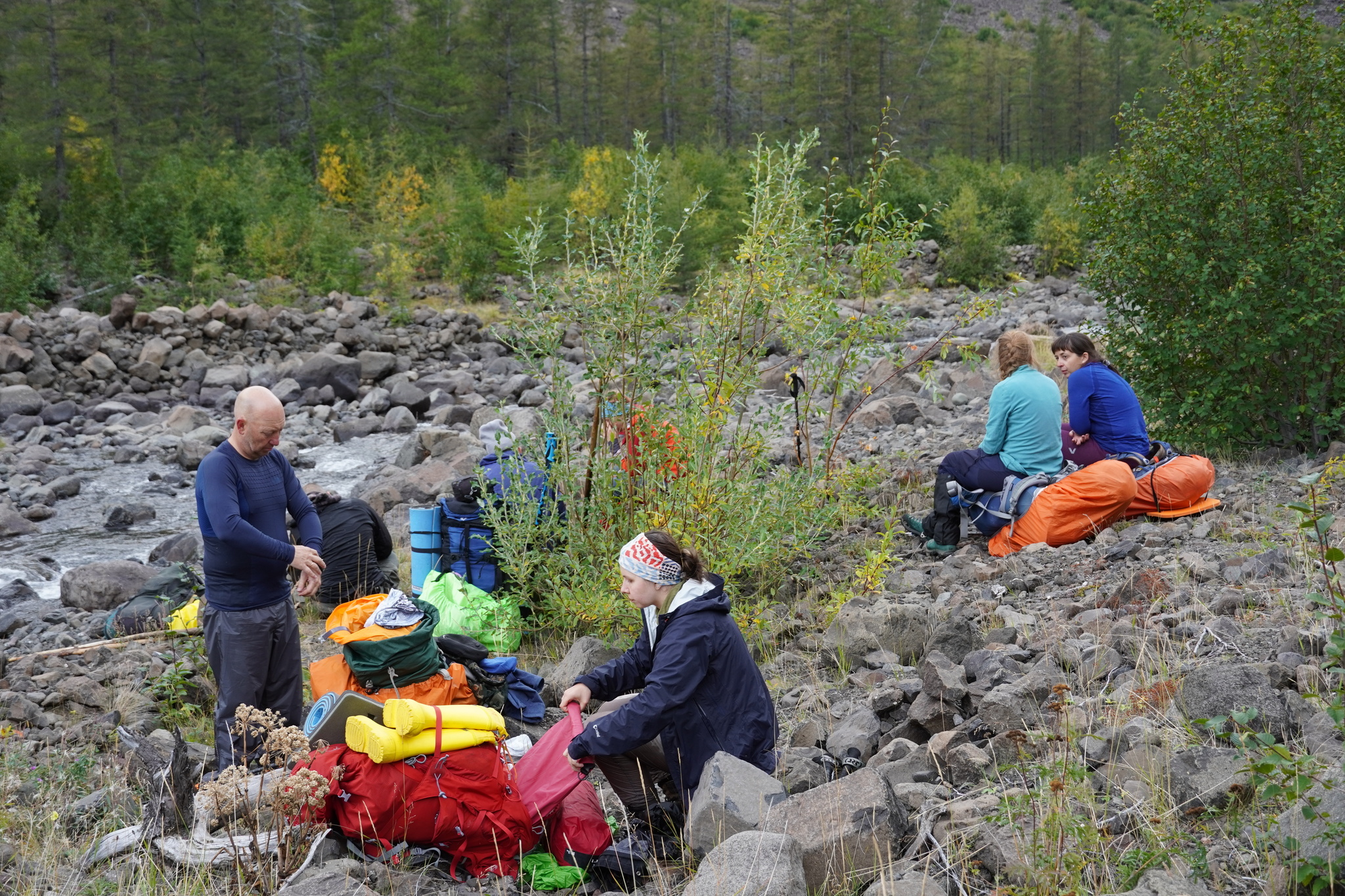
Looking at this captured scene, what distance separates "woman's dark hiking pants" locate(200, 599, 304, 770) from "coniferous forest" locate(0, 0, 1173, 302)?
36.7 ft

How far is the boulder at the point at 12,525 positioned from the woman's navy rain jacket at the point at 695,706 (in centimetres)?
1022

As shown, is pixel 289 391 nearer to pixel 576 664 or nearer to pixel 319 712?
pixel 576 664

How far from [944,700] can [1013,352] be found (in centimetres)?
344

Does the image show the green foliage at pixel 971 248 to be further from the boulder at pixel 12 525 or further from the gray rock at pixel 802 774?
the gray rock at pixel 802 774

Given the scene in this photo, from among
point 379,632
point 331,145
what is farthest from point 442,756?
point 331,145

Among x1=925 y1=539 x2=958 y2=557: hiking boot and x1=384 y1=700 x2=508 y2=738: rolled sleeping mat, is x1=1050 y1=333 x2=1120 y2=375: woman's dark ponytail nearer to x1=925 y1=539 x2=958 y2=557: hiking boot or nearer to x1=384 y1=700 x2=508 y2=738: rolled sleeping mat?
A: x1=925 y1=539 x2=958 y2=557: hiking boot

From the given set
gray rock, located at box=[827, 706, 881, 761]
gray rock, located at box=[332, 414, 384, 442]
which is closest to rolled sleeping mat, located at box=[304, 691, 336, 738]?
gray rock, located at box=[827, 706, 881, 761]

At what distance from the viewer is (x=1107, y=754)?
344 centimetres

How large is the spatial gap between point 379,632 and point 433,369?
51.5ft

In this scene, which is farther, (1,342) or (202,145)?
(202,145)

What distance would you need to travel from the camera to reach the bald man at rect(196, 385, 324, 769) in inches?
173

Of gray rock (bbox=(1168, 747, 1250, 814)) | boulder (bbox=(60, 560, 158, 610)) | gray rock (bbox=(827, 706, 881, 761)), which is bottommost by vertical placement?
boulder (bbox=(60, 560, 158, 610))

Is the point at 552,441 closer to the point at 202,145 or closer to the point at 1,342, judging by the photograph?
the point at 1,342

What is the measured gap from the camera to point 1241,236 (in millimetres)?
7352
